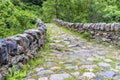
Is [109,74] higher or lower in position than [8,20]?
lower

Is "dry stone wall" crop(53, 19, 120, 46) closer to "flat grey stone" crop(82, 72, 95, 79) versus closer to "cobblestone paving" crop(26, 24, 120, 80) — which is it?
"cobblestone paving" crop(26, 24, 120, 80)

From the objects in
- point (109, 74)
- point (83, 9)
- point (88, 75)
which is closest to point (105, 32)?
point (109, 74)

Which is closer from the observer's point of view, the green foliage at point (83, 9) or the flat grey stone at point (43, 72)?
the flat grey stone at point (43, 72)

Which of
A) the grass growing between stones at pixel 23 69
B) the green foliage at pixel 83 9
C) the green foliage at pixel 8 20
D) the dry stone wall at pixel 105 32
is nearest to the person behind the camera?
the grass growing between stones at pixel 23 69

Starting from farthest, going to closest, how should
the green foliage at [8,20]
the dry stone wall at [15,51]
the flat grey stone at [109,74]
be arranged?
the green foliage at [8,20] → the flat grey stone at [109,74] → the dry stone wall at [15,51]

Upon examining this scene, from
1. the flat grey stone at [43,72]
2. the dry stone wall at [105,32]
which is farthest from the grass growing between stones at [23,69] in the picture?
the dry stone wall at [105,32]

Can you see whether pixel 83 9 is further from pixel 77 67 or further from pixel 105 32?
pixel 77 67

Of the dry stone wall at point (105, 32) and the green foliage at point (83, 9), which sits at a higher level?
the dry stone wall at point (105, 32)

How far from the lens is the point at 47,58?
17.2 ft

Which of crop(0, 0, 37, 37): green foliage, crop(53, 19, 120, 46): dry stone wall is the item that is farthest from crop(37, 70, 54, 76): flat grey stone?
crop(53, 19, 120, 46): dry stone wall

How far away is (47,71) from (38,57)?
1152mm

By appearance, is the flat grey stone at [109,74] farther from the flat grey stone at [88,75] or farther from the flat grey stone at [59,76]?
the flat grey stone at [59,76]

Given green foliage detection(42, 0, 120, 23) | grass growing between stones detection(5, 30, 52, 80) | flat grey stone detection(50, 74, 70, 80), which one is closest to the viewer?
grass growing between stones detection(5, 30, 52, 80)

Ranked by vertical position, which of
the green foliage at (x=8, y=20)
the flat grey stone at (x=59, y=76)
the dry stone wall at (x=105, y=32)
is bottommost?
the dry stone wall at (x=105, y=32)
